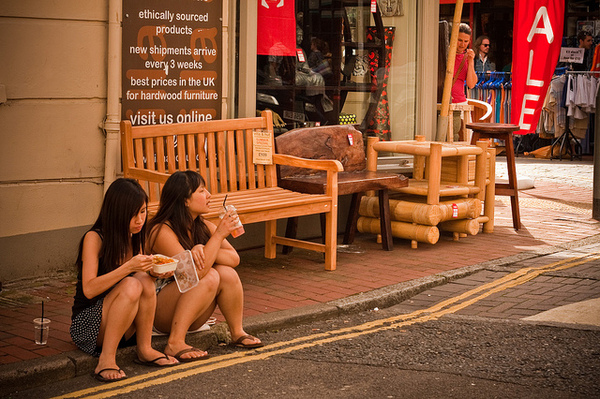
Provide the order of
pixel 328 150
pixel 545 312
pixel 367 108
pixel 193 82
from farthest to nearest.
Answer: pixel 367 108 → pixel 328 150 → pixel 193 82 → pixel 545 312

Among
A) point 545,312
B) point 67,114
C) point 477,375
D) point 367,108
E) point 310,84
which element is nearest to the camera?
point 477,375

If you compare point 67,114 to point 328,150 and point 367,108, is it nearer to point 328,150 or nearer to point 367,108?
point 328,150

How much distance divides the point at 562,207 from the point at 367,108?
328 cm

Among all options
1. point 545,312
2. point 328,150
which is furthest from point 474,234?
point 545,312

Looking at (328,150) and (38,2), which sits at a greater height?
(38,2)

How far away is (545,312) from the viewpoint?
→ 252 inches

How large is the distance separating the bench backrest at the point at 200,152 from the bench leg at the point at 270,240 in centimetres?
37

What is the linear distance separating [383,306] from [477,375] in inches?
69.0

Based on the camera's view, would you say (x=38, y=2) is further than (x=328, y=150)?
No

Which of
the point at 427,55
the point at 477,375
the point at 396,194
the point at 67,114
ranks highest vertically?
the point at 427,55

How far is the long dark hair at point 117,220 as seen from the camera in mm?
4812

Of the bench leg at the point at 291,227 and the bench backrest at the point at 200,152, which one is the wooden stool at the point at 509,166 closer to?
the bench leg at the point at 291,227

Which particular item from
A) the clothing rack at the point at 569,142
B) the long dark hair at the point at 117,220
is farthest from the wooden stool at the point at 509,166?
the clothing rack at the point at 569,142

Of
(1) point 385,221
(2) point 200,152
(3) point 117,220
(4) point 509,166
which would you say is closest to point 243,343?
(3) point 117,220
